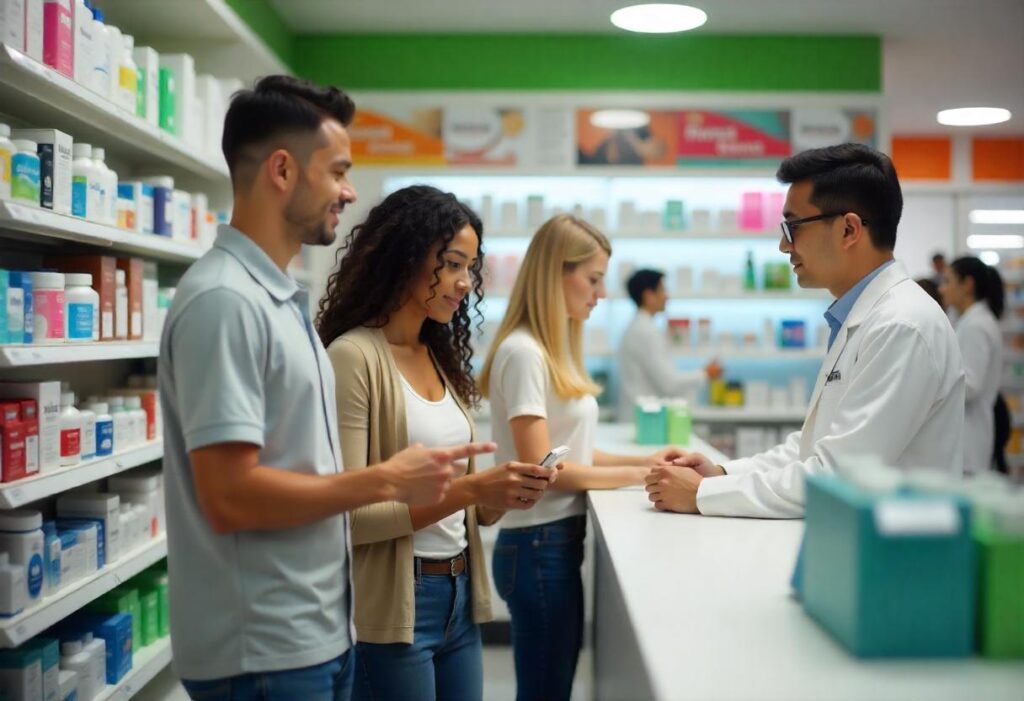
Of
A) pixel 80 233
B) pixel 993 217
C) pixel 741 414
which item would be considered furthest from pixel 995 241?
pixel 80 233

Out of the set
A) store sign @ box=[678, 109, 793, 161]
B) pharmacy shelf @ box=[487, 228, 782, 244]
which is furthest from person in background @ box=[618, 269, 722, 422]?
store sign @ box=[678, 109, 793, 161]

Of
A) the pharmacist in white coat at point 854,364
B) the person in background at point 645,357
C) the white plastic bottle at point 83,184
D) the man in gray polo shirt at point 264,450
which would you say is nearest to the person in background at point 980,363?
the person in background at point 645,357

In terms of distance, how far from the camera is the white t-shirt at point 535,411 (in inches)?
102

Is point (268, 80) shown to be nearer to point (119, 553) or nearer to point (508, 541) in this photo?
point (508, 541)

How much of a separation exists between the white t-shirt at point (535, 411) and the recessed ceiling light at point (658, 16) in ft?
8.32

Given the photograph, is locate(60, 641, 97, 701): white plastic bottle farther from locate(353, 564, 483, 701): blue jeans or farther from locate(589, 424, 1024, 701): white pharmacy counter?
locate(589, 424, 1024, 701): white pharmacy counter

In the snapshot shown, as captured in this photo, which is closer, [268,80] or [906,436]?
[268,80]

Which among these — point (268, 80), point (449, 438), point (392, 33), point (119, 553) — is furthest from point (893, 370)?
point (392, 33)

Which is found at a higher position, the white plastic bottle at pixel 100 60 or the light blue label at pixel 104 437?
the white plastic bottle at pixel 100 60

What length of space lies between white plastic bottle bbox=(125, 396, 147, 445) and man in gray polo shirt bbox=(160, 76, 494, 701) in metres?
1.86

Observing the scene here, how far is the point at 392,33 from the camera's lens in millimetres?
6352

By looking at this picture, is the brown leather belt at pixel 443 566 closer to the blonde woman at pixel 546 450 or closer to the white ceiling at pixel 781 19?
the blonde woman at pixel 546 450

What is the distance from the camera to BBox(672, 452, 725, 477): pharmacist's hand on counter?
8.39 ft

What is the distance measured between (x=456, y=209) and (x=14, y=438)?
1.28m
